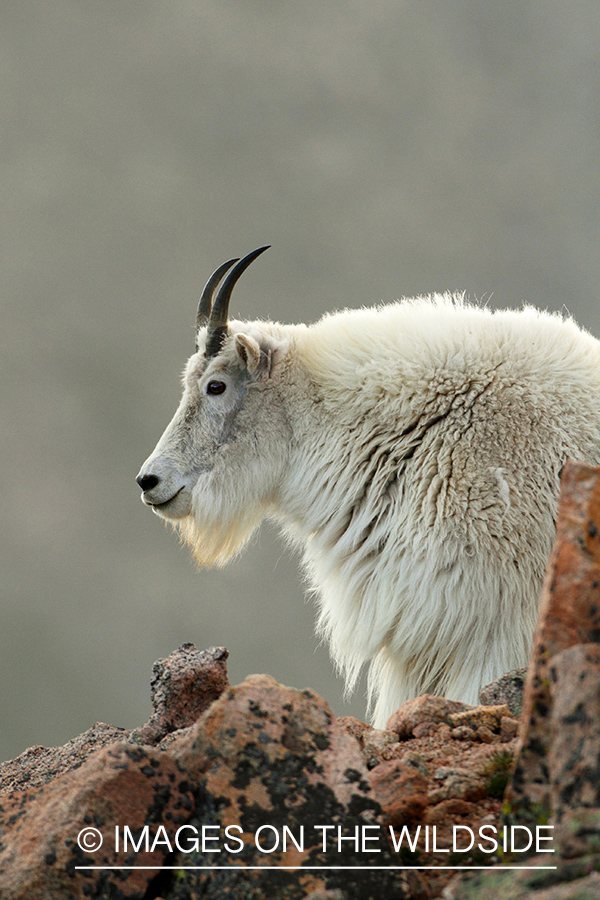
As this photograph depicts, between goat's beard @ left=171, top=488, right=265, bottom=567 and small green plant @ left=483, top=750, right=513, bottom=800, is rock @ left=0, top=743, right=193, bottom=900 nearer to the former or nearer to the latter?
small green plant @ left=483, top=750, right=513, bottom=800

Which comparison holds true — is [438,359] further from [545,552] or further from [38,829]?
[38,829]

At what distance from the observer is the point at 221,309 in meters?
7.04

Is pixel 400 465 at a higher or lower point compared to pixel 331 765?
higher

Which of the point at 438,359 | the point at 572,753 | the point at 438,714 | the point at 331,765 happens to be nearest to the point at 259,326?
the point at 438,359

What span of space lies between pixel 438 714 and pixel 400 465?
2269 millimetres

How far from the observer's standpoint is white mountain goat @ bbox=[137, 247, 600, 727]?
5.95 m

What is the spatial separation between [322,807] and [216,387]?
4.52 meters

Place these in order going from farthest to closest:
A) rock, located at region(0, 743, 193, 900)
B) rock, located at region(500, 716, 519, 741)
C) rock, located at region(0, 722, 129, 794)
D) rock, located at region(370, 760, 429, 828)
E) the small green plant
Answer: rock, located at region(0, 722, 129, 794) → rock, located at region(500, 716, 519, 741) → the small green plant → rock, located at region(370, 760, 429, 828) → rock, located at region(0, 743, 193, 900)

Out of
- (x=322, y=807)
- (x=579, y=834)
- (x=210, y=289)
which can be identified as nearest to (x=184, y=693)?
(x=322, y=807)

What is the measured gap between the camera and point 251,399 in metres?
6.93

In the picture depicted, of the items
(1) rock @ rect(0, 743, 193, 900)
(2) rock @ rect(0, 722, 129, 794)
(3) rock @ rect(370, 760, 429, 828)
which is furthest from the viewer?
(2) rock @ rect(0, 722, 129, 794)

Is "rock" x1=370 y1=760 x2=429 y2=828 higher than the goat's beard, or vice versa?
the goat's beard

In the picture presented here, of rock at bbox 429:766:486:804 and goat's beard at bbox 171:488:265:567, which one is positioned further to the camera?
goat's beard at bbox 171:488:265:567

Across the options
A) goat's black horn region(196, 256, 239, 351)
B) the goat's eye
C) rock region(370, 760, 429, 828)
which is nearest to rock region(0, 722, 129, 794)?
rock region(370, 760, 429, 828)
